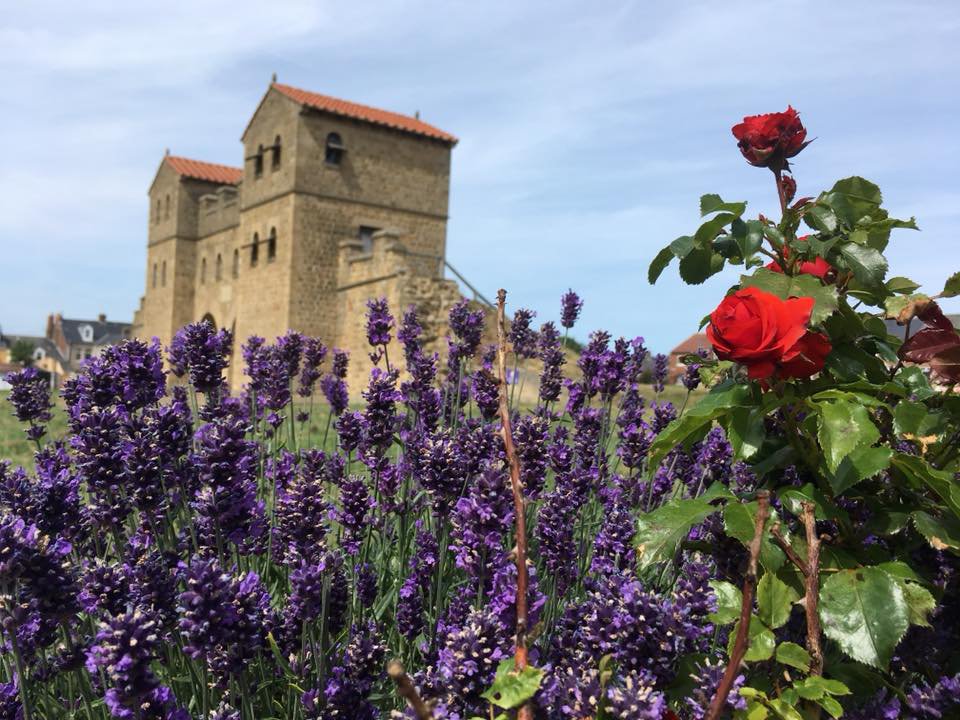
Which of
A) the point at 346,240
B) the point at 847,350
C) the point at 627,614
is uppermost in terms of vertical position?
the point at 346,240

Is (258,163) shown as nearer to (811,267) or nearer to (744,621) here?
(811,267)

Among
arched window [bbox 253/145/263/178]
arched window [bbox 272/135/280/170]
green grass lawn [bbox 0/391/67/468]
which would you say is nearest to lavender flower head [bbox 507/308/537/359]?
green grass lawn [bbox 0/391/67/468]

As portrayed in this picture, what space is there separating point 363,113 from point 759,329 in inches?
1091

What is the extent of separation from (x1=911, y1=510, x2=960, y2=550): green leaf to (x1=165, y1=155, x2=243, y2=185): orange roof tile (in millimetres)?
36885

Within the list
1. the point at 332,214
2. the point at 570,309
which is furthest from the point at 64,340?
the point at 570,309

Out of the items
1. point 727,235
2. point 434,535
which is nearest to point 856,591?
point 727,235

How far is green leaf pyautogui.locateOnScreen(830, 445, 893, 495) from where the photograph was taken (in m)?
1.71

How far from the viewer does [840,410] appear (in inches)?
67.9

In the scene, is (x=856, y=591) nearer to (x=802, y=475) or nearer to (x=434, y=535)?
(x=802, y=475)

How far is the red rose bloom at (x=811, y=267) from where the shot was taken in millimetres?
2135

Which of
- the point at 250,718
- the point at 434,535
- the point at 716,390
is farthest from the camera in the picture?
the point at 434,535

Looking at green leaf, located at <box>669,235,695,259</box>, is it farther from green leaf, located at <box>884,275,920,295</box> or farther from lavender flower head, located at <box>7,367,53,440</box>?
lavender flower head, located at <box>7,367,53,440</box>

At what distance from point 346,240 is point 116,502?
25.4m

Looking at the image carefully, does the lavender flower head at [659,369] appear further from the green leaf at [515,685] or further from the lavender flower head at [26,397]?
the green leaf at [515,685]
